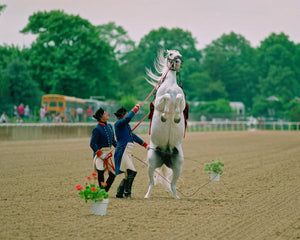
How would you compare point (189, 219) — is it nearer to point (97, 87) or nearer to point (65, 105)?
point (65, 105)

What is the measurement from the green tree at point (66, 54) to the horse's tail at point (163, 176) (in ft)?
140

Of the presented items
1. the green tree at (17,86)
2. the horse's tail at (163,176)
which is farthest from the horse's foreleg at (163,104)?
the green tree at (17,86)

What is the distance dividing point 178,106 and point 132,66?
254 feet

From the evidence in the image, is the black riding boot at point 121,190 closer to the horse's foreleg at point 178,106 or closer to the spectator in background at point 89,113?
the horse's foreleg at point 178,106

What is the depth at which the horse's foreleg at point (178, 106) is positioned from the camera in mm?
9719

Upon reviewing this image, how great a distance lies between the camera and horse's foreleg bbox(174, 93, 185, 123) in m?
9.72

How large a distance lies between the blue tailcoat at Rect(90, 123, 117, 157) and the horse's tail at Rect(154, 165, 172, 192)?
121cm

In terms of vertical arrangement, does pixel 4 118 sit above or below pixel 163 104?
below

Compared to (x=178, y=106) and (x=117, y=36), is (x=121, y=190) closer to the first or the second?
(x=178, y=106)

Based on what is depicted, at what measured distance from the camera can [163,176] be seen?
1116 cm

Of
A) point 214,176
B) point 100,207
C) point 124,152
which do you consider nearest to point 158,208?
point 100,207

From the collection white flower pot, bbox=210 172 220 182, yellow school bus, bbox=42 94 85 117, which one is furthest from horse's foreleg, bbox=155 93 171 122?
yellow school bus, bbox=42 94 85 117

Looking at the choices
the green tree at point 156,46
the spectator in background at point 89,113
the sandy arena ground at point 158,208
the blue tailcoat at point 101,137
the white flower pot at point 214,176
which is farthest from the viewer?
the green tree at point 156,46

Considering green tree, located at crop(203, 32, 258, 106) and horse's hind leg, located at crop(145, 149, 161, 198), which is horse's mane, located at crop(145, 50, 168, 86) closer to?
horse's hind leg, located at crop(145, 149, 161, 198)
